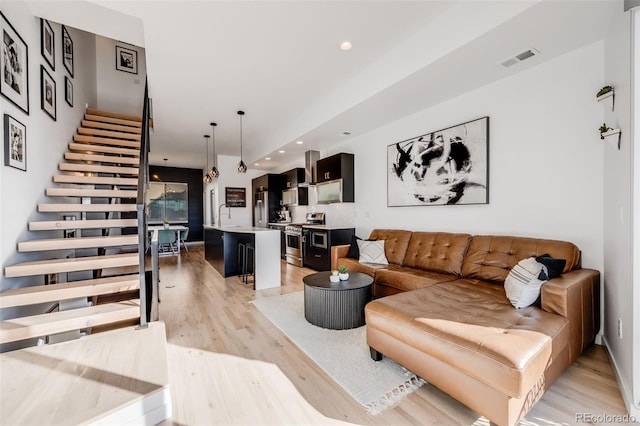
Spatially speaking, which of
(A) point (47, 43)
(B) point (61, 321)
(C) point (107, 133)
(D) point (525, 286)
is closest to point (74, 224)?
(B) point (61, 321)

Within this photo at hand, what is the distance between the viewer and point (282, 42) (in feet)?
9.21

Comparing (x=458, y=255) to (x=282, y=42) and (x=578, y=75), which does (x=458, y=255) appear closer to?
(x=578, y=75)

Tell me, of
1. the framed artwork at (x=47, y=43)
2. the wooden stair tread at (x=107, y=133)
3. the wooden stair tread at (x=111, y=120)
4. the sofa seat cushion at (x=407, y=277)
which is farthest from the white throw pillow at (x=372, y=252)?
the wooden stair tread at (x=111, y=120)

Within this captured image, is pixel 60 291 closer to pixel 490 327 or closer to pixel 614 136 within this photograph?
pixel 490 327

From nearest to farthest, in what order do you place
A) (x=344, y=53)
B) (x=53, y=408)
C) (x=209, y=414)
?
(x=53, y=408), (x=209, y=414), (x=344, y=53)

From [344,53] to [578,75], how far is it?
2.21 m

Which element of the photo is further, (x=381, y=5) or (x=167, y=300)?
(x=167, y=300)

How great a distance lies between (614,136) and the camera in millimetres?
1875

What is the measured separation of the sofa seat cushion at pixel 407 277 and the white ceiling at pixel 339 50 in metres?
2.12

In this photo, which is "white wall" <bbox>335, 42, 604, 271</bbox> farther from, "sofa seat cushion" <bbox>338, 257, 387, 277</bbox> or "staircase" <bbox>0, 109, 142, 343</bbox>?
"staircase" <bbox>0, 109, 142, 343</bbox>

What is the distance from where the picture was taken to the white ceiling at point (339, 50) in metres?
2.17

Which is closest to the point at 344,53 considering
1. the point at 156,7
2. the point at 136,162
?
the point at 156,7

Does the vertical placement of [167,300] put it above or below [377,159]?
below

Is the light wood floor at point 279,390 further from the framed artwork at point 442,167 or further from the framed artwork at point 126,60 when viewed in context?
the framed artwork at point 126,60
